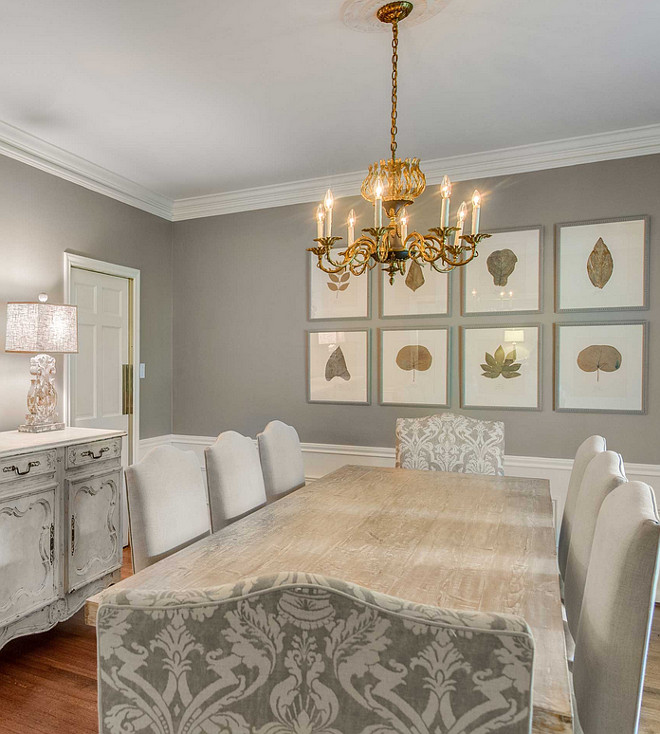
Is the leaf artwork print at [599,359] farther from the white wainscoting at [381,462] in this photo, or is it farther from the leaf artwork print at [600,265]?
the white wainscoting at [381,462]

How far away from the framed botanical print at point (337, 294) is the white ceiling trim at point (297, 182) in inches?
21.7

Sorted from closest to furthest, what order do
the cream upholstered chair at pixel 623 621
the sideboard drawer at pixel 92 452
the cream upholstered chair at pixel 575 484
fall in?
the cream upholstered chair at pixel 623 621 < the cream upholstered chair at pixel 575 484 < the sideboard drawer at pixel 92 452

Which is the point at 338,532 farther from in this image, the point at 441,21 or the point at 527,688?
the point at 441,21

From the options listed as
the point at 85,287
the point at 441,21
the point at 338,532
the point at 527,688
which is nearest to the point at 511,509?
the point at 338,532

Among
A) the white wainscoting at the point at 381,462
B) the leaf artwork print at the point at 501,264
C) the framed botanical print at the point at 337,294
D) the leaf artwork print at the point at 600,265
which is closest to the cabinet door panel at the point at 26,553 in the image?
the white wainscoting at the point at 381,462

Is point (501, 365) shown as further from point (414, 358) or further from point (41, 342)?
point (41, 342)

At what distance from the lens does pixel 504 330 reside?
3.33 m

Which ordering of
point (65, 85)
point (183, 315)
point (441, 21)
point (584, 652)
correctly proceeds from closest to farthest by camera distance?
point (584, 652)
point (441, 21)
point (65, 85)
point (183, 315)

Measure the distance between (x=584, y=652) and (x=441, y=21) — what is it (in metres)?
Result: 2.11


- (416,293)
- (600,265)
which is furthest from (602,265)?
(416,293)

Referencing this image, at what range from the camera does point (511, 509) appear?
6.62 ft

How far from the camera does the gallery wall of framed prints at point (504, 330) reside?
3.07m

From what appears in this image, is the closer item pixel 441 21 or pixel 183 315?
pixel 441 21

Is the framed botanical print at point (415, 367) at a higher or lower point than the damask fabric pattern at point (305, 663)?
higher
